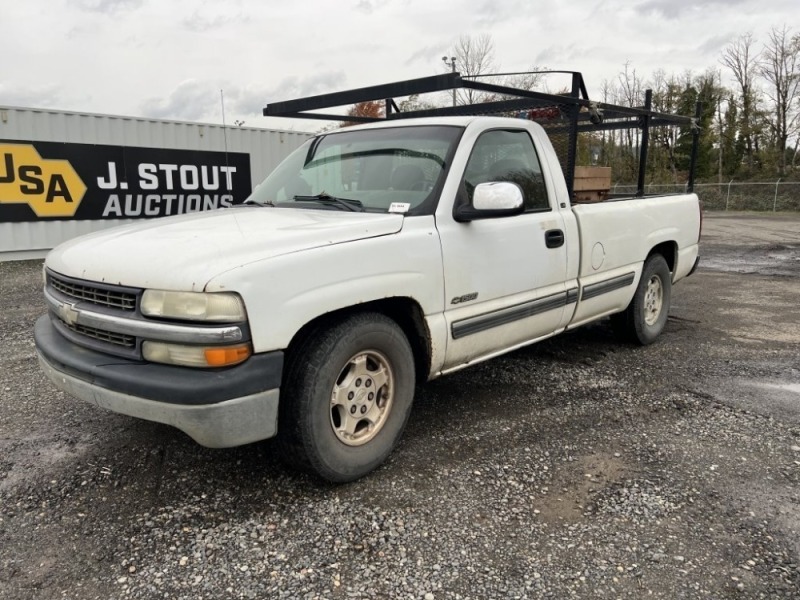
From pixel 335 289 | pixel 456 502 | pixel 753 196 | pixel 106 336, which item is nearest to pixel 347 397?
pixel 335 289

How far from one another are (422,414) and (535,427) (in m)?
0.73

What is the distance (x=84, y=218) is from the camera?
12.7m

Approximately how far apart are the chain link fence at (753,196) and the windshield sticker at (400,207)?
1095 inches

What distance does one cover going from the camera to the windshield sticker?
10.7ft

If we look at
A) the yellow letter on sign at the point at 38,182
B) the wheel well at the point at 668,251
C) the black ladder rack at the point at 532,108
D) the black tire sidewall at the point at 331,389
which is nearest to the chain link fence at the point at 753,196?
the wheel well at the point at 668,251

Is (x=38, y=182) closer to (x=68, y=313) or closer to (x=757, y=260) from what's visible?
(x=68, y=313)

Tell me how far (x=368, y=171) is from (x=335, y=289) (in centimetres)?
124

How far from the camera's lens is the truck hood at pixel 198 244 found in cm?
251

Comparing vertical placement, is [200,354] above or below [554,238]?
below

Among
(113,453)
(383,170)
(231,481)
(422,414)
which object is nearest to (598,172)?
(383,170)

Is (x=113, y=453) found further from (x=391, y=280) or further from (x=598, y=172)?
(x=598, y=172)

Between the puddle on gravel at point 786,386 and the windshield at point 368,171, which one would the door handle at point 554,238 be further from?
the puddle on gravel at point 786,386

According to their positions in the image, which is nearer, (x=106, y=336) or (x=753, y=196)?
(x=106, y=336)

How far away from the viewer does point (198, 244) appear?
2.72m
